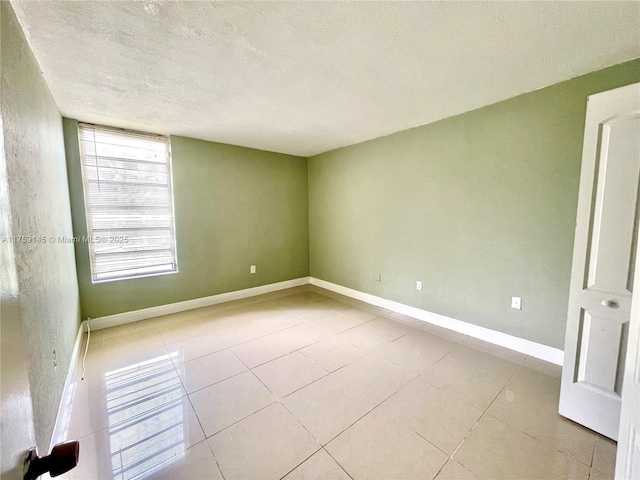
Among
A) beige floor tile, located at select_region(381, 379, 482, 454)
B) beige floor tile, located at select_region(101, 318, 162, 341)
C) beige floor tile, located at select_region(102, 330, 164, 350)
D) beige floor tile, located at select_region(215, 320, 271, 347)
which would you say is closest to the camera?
beige floor tile, located at select_region(381, 379, 482, 454)

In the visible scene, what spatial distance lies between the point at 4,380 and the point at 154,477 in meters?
1.32

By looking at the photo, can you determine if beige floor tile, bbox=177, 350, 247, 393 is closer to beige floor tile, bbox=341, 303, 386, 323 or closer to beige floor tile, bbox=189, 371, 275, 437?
beige floor tile, bbox=189, 371, 275, 437

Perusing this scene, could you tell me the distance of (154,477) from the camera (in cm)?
131

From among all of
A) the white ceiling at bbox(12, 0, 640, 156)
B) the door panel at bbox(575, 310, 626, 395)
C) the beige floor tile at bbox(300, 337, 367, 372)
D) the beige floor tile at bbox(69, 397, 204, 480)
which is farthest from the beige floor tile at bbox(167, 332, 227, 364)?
the door panel at bbox(575, 310, 626, 395)

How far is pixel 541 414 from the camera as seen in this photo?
1.69 metres

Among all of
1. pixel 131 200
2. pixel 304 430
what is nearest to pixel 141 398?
pixel 304 430

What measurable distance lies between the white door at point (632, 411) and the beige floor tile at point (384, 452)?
0.74 m

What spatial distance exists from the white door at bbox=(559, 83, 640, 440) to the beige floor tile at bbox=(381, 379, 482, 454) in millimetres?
658

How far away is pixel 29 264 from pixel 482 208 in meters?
3.31

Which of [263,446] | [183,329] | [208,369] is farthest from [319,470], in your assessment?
[183,329]

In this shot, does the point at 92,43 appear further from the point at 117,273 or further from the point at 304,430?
the point at 304,430

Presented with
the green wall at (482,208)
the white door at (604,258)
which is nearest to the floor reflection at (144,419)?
the white door at (604,258)

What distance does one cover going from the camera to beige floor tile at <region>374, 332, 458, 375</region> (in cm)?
225

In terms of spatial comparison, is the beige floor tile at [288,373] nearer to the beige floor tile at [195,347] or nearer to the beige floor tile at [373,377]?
the beige floor tile at [373,377]
